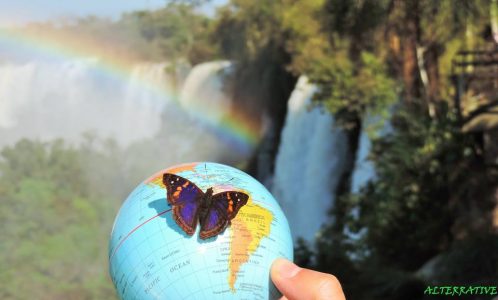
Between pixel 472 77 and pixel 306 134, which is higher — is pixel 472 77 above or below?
above

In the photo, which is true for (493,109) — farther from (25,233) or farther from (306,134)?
(25,233)

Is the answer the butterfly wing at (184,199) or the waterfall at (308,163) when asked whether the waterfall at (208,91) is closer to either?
the waterfall at (308,163)

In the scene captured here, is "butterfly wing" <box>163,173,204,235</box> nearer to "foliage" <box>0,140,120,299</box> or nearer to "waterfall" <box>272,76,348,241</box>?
"waterfall" <box>272,76,348,241</box>

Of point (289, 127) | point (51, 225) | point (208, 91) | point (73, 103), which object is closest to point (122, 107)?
point (73, 103)

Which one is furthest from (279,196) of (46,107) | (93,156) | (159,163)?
(46,107)

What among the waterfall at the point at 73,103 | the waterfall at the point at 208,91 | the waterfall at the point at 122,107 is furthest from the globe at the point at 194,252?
the waterfall at the point at 73,103

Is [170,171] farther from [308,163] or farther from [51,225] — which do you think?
[51,225]

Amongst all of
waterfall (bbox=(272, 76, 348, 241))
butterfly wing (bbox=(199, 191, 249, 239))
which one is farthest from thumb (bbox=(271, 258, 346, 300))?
waterfall (bbox=(272, 76, 348, 241))

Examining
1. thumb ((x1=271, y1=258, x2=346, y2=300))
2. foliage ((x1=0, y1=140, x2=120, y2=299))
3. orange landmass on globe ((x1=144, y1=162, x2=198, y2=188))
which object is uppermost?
orange landmass on globe ((x1=144, y1=162, x2=198, y2=188))
